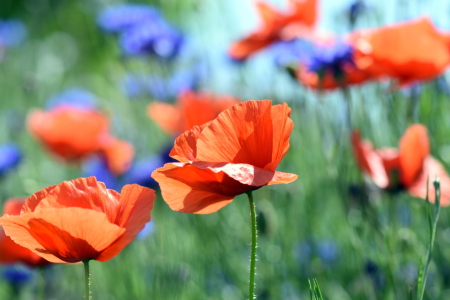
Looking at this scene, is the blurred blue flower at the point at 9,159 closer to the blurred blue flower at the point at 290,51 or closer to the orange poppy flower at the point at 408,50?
the blurred blue flower at the point at 290,51

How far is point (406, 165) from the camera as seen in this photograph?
103 cm

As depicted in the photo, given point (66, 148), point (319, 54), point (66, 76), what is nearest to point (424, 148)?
point (319, 54)

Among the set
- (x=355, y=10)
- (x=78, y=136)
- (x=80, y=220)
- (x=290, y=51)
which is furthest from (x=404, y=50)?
(x=78, y=136)

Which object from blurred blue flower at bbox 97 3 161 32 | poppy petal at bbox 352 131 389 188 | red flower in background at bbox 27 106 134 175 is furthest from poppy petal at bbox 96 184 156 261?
blurred blue flower at bbox 97 3 161 32

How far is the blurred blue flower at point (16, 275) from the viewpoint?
4.46ft

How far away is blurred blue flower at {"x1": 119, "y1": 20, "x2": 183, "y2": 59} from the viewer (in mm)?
1771

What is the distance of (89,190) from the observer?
0.57m

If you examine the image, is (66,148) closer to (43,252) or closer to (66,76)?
(43,252)

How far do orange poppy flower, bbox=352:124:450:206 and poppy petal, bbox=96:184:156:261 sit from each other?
1.82 feet

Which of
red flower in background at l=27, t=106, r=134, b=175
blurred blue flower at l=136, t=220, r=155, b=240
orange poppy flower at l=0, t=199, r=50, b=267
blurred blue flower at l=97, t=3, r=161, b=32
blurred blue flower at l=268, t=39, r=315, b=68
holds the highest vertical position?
blurred blue flower at l=97, t=3, r=161, b=32

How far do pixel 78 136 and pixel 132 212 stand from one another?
1.12m

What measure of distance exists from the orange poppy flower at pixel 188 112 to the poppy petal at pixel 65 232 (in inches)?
33.5

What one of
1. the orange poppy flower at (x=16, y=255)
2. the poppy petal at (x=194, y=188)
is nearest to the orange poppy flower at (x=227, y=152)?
the poppy petal at (x=194, y=188)

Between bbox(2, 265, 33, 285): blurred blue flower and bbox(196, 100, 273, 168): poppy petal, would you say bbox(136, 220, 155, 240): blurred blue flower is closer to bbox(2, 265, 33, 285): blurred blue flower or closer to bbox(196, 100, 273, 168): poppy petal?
bbox(2, 265, 33, 285): blurred blue flower
